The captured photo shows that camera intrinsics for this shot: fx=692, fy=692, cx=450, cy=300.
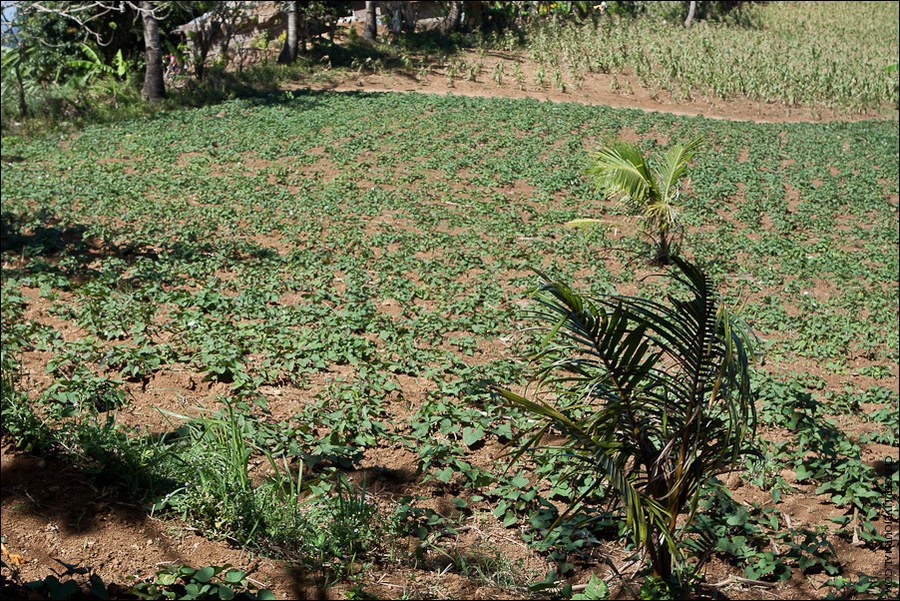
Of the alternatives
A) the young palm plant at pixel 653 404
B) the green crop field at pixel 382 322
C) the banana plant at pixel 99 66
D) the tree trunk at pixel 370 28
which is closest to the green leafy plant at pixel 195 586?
the green crop field at pixel 382 322

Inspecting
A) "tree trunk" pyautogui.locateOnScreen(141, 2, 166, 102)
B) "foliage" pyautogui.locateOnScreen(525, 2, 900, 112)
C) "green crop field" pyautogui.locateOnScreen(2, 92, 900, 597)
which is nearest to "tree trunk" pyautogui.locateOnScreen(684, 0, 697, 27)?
"foliage" pyautogui.locateOnScreen(525, 2, 900, 112)

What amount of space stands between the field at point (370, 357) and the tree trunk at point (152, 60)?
1887mm

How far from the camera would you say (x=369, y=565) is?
312 centimetres

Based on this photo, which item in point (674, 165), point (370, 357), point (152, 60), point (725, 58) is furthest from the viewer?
point (725, 58)

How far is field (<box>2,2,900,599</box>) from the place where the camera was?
3.25m

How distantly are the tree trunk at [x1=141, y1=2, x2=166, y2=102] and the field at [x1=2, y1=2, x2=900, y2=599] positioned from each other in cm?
189

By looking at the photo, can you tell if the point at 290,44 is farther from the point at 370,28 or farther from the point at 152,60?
the point at 152,60

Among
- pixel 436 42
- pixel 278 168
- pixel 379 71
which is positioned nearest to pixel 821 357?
pixel 278 168

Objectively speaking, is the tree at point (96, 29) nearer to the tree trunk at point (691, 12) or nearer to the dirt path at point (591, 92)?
the dirt path at point (591, 92)

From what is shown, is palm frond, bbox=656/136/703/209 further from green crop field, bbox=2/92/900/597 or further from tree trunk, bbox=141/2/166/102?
tree trunk, bbox=141/2/166/102

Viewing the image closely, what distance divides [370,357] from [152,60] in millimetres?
12956

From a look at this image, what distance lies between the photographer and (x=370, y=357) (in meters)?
5.90

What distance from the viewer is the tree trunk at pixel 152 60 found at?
1495 cm

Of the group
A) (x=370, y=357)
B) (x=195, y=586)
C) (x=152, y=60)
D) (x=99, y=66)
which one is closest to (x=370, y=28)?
(x=99, y=66)
